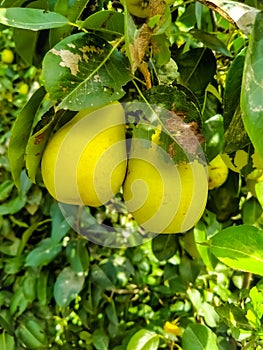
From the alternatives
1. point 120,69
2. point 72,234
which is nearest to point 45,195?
point 72,234

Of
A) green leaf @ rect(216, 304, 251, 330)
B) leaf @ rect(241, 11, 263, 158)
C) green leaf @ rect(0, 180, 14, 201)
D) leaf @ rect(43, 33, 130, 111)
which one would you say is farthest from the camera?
green leaf @ rect(0, 180, 14, 201)

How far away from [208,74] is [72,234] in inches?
22.8

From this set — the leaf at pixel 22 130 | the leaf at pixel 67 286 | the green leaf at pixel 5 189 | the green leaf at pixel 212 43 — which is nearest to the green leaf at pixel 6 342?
the leaf at pixel 67 286

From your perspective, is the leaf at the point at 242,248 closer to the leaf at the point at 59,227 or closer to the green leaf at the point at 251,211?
the green leaf at the point at 251,211

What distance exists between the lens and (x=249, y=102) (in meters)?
0.38

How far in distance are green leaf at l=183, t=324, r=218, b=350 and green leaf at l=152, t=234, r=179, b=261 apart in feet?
0.74

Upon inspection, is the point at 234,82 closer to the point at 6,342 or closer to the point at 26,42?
the point at 26,42

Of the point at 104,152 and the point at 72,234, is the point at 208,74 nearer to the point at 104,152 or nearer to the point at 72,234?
the point at 104,152

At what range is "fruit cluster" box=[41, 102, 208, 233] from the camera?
1.79 feet

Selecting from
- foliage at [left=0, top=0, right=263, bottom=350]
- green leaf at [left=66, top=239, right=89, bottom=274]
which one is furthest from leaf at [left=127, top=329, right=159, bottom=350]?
green leaf at [left=66, top=239, right=89, bottom=274]

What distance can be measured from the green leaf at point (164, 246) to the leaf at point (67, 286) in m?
0.21

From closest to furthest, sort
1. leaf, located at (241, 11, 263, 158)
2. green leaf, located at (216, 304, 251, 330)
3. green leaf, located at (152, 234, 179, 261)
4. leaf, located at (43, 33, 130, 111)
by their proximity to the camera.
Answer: leaf, located at (241, 11, 263, 158), leaf, located at (43, 33, 130, 111), green leaf, located at (216, 304, 251, 330), green leaf, located at (152, 234, 179, 261)

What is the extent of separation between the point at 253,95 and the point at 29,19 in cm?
25

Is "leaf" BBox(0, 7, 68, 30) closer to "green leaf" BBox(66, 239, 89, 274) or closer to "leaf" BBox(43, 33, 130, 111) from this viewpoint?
"leaf" BBox(43, 33, 130, 111)
